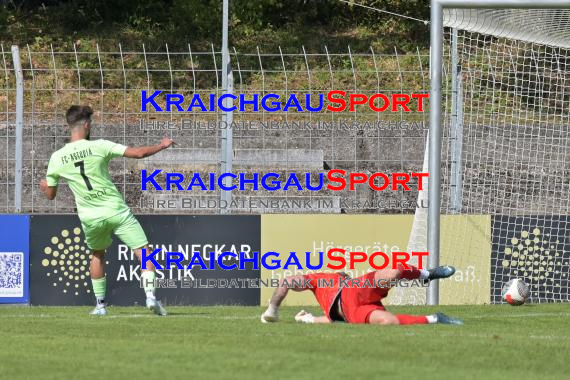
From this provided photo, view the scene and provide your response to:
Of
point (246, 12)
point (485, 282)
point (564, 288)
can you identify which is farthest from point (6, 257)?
point (246, 12)

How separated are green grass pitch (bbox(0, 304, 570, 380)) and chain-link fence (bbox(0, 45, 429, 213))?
6581 mm

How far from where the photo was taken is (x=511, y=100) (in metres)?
16.8

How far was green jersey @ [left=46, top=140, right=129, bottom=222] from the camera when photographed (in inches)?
456

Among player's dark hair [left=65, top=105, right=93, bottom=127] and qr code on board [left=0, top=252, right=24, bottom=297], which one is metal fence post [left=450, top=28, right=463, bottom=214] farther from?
player's dark hair [left=65, top=105, right=93, bottom=127]

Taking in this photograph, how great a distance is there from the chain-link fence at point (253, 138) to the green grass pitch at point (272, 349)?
658 cm

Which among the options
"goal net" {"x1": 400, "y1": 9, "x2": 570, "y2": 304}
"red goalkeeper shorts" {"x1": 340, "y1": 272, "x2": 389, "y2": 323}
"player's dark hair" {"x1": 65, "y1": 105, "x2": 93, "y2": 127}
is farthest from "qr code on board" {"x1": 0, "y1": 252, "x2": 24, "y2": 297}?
"red goalkeeper shorts" {"x1": 340, "y1": 272, "x2": 389, "y2": 323}

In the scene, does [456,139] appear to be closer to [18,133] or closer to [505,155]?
[505,155]

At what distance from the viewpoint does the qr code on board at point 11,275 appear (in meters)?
15.0

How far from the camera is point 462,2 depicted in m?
14.1

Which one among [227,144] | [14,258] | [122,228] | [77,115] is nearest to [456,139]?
[227,144]

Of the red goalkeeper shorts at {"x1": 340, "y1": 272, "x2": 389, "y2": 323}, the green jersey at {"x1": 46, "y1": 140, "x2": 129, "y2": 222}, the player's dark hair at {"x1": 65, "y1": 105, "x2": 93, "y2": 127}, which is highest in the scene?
the player's dark hair at {"x1": 65, "y1": 105, "x2": 93, "y2": 127}

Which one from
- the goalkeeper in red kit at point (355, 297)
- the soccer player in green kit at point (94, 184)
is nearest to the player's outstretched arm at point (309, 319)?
the goalkeeper in red kit at point (355, 297)

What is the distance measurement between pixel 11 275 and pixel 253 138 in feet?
17.2

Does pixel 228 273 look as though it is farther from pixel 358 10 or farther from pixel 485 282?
pixel 358 10
